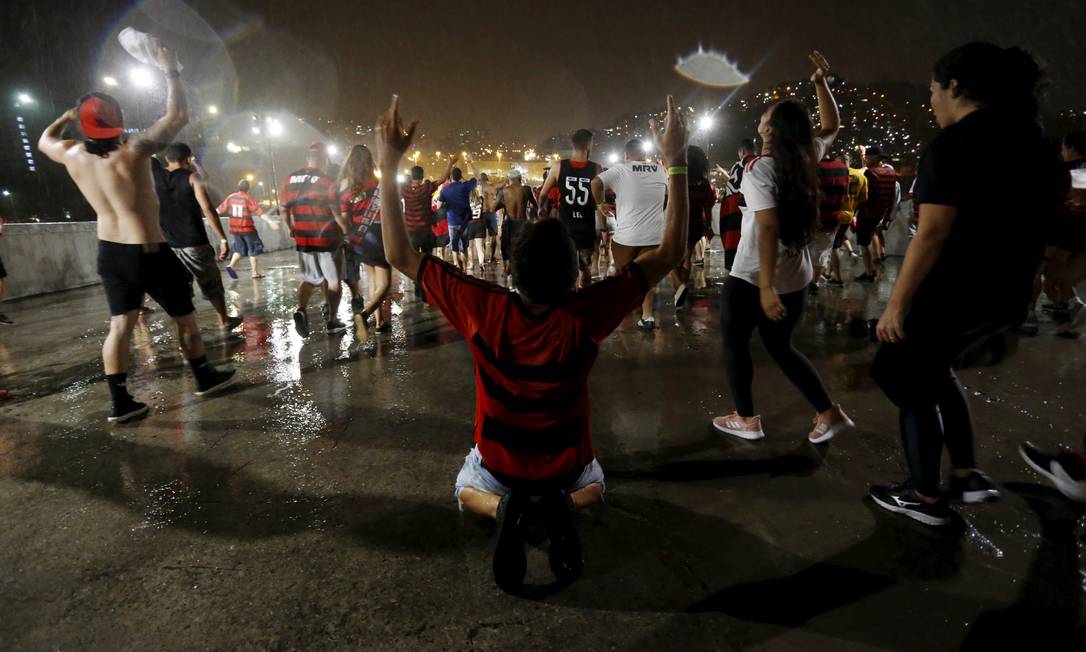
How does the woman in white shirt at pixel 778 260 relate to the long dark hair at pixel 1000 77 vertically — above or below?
below

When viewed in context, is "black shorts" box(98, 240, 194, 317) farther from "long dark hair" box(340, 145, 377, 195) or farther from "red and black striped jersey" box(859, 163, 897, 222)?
"red and black striped jersey" box(859, 163, 897, 222)

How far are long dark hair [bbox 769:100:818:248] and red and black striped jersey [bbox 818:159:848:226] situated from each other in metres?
2.93

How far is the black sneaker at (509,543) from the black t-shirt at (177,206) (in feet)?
18.3

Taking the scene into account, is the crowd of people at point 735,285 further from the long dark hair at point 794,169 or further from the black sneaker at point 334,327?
the black sneaker at point 334,327

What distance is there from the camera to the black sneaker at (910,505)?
7.54 feet

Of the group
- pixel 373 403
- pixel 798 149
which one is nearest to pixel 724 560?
pixel 798 149

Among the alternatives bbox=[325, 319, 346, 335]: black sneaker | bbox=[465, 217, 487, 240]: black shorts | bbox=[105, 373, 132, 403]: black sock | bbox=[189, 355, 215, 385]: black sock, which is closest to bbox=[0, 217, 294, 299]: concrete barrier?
bbox=[325, 319, 346, 335]: black sneaker

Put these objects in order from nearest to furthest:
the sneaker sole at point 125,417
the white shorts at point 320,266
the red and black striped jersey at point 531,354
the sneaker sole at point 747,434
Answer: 1. the red and black striped jersey at point 531,354
2. the sneaker sole at point 747,434
3. the sneaker sole at point 125,417
4. the white shorts at point 320,266

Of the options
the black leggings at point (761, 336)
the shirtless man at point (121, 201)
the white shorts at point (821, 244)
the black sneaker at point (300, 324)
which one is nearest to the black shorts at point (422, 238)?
the black sneaker at point (300, 324)

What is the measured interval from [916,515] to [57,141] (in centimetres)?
562

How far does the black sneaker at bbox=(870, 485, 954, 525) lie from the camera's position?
230 cm

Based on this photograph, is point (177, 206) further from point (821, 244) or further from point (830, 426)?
point (821, 244)

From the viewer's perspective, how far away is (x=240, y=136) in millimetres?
67938

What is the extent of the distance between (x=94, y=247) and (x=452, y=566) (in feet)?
40.6
